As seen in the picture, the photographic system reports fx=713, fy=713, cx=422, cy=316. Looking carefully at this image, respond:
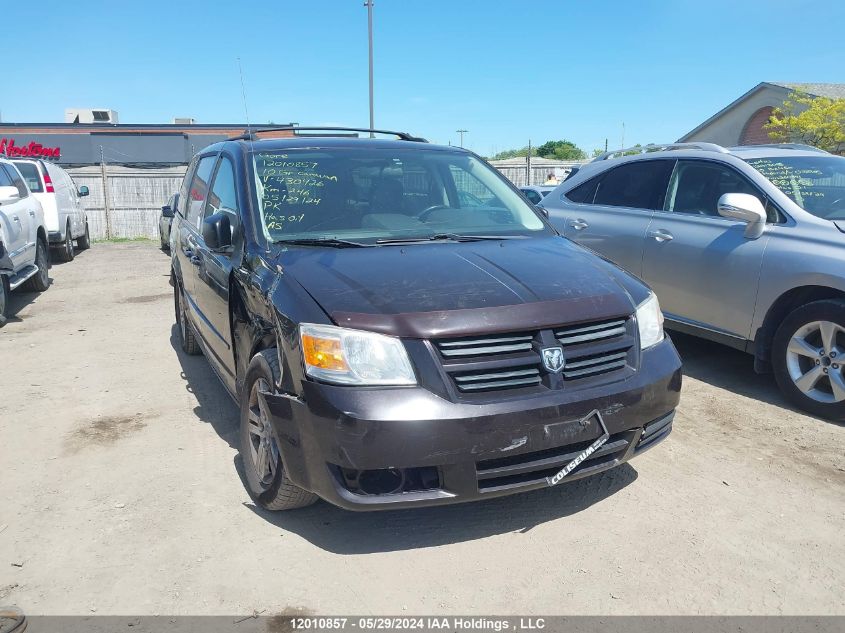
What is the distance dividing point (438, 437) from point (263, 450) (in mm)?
1055

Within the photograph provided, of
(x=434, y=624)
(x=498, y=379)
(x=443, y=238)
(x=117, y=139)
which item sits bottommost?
(x=434, y=624)

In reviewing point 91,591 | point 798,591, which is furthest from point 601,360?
point 91,591

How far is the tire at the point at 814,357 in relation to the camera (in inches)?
180

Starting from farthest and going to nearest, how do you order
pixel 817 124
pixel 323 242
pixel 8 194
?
pixel 817 124, pixel 8 194, pixel 323 242

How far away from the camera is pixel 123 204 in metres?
18.8

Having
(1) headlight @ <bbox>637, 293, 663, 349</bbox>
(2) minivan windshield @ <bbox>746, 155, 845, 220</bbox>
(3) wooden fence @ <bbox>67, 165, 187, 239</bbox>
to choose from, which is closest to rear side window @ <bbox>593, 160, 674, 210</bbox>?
(2) minivan windshield @ <bbox>746, 155, 845, 220</bbox>

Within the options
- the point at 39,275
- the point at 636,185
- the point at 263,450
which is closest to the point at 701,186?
the point at 636,185

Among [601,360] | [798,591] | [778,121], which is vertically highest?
[778,121]

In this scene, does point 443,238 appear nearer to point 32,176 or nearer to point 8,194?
point 8,194

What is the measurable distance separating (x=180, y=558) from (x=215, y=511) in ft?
1.48

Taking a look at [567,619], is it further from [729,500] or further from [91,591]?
[91,591]

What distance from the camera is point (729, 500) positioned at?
3.61m

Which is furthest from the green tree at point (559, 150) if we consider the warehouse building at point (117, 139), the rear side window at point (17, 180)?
the rear side window at point (17, 180)

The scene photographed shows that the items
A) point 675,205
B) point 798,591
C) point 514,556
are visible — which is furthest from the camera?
point 675,205
